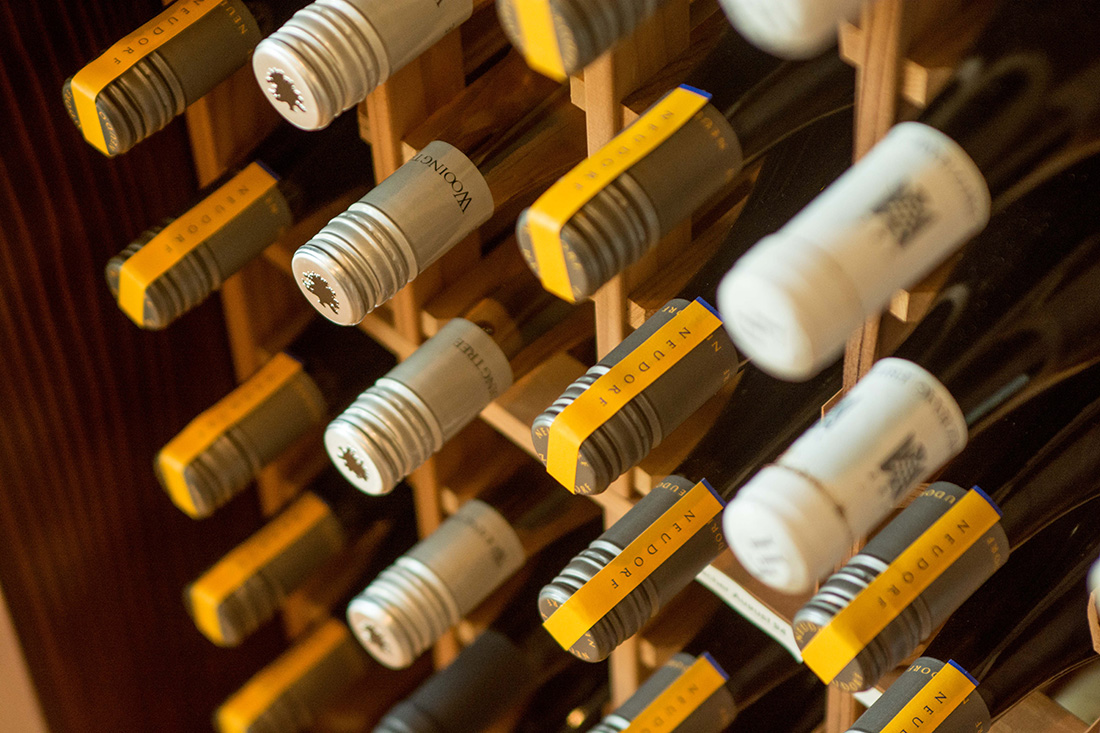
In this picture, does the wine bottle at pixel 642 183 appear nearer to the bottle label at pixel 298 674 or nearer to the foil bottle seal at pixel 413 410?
the foil bottle seal at pixel 413 410

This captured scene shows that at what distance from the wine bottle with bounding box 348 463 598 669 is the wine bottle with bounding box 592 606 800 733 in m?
0.09

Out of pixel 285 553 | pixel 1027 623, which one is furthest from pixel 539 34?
pixel 285 553

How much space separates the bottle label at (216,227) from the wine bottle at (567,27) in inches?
10.3

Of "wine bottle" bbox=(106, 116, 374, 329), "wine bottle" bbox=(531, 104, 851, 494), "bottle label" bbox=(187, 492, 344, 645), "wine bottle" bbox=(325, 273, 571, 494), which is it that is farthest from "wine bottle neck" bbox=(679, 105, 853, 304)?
"bottle label" bbox=(187, 492, 344, 645)

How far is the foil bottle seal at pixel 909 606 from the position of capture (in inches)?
16.8

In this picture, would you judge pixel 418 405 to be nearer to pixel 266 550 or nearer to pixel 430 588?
pixel 430 588

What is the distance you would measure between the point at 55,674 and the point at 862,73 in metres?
0.63

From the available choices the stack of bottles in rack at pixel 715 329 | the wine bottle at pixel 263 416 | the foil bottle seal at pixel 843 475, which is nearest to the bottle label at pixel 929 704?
the stack of bottles in rack at pixel 715 329

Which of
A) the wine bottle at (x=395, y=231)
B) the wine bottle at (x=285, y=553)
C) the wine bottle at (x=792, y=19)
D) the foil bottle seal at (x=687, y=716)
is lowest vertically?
the wine bottle at (x=285, y=553)

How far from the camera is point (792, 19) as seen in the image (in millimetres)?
315

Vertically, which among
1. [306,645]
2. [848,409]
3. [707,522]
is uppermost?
[848,409]

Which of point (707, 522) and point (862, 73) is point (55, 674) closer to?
point (707, 522)

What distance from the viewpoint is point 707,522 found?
0.50 metres

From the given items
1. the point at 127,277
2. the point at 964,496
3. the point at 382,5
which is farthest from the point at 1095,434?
the point at 127,277
